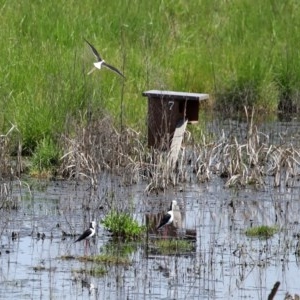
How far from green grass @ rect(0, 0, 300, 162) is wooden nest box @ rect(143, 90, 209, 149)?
698mm

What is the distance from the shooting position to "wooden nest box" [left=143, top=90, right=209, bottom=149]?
13266 millimetres

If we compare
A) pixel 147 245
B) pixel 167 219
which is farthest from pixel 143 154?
pixel 147 245

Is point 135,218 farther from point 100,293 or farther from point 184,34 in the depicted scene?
point 184,34

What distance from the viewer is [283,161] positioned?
44.6 ft

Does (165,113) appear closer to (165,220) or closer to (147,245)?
(165,220)

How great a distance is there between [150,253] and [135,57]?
25.2ft

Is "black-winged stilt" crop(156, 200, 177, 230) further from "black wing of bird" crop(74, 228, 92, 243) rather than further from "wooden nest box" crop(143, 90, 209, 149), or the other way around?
"wooden nest box" crop(143, 90, 209, 149)

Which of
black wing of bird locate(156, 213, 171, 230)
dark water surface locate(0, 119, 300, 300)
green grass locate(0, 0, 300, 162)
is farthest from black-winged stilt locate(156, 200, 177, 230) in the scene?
green grass locate(0, 0, 300, 162)

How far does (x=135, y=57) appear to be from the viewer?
685 inches

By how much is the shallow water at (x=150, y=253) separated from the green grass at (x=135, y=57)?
149 cm

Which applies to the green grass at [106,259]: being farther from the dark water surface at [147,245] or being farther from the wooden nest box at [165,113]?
the wooden nest box at [165,113]

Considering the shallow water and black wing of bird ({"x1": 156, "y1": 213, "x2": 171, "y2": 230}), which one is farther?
black wing of bird ({"x1": 156, "y1": 213, "x2": 171, "y2": 230})

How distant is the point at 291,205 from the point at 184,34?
827 cm

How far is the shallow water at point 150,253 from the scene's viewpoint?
8977 mm
